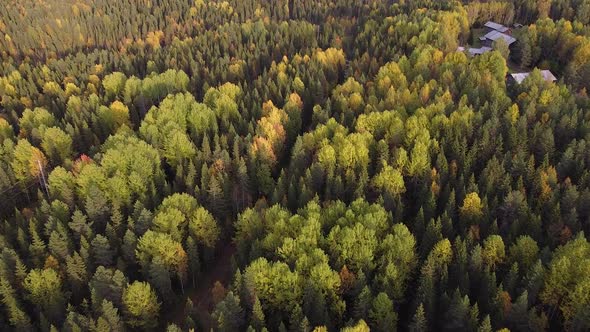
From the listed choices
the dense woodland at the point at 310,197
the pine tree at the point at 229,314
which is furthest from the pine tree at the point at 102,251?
the pine tree at the point at 229,314

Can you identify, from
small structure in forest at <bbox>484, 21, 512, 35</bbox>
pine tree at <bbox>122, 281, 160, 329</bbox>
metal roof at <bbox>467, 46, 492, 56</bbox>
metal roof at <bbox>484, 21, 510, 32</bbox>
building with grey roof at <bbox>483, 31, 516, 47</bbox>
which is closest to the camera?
pine tree at <bbox>122, 281, 160, 329</bbox>

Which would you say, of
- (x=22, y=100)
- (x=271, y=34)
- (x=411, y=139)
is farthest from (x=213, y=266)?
(x=271, y=34)

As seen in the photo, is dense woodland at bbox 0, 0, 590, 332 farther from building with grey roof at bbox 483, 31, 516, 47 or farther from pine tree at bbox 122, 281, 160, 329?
building with grey roof at bbox 483, 31, 516, 47

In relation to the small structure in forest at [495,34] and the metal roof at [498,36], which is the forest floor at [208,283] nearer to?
the small structure in forest at [495,34]

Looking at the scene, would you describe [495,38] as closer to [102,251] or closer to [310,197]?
[310,197]

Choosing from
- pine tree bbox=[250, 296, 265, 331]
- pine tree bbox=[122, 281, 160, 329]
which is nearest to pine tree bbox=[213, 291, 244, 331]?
pine tree bbox=[250, 296, 265, 331]

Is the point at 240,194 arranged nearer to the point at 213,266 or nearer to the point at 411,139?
the point at 213,266
